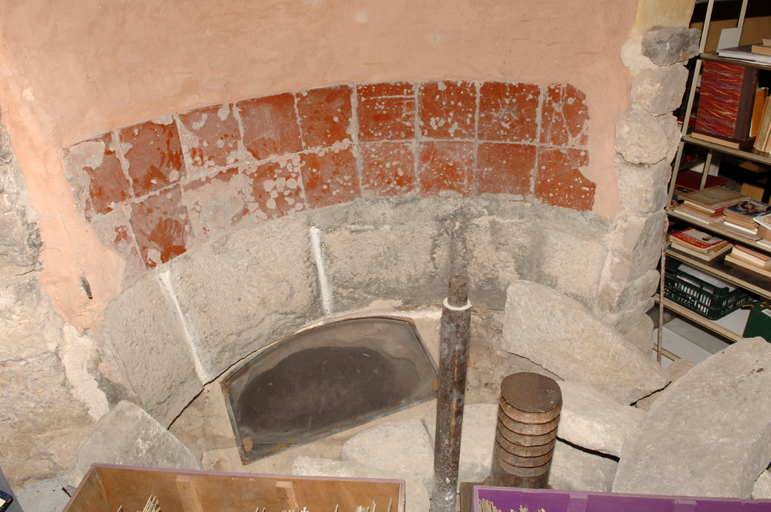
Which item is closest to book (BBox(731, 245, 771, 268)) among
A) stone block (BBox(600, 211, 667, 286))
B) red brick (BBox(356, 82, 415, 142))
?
stone block (BBox(600, 211, 667, 286))

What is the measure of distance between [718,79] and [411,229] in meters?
1.84

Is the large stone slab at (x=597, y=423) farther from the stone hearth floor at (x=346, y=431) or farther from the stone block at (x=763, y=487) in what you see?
the stone hearth floor at (x=346, y=431)

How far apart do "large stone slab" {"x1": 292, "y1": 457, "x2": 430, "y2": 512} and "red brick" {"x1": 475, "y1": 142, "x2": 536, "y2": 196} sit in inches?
63.8

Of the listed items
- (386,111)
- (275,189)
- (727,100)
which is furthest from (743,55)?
(275,189)

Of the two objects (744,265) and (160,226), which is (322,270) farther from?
Result: (744,265)

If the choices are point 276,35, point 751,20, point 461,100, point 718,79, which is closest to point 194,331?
point 276,35

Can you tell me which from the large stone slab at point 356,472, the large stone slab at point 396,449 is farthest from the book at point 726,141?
the large stone slab at point 356,472

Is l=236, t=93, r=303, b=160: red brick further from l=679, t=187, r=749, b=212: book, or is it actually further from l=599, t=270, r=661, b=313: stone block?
l=679, t=187, r=749, b=212: book

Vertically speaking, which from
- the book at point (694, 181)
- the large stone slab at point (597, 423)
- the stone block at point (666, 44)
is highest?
the stone block at point (666, 44)

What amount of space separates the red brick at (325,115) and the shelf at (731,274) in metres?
2.12

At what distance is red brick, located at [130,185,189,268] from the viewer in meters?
2.28

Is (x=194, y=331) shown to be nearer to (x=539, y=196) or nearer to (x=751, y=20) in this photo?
(x=539, y=196)

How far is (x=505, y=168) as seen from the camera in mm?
2867

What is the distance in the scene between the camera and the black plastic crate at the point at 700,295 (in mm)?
3066
